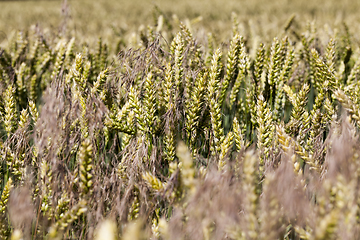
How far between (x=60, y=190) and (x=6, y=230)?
0.14 metres

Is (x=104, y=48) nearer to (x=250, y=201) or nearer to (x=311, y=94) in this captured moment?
(x=311, y=94)

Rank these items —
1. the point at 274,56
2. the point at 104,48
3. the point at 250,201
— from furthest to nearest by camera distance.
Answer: the point at 104,48, the point at 274,56, the point at 250,201

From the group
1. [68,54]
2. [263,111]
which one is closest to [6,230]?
[263,111]

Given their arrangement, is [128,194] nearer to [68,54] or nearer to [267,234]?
[267,234]

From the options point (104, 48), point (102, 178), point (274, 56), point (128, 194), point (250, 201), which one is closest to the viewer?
point (250, 201)

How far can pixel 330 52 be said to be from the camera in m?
1.00

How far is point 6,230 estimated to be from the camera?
69cm

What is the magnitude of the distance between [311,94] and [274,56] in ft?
1.50

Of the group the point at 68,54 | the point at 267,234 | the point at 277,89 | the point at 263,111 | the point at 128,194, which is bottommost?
the point at 267,234

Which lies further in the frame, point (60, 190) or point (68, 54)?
point (68, 54)

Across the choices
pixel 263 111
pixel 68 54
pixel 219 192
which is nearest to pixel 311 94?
pixel 263 111

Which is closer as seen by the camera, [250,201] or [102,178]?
[250,201]

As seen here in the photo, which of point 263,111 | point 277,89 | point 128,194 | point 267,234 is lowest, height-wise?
point 267,234

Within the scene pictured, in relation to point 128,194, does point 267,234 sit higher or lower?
lower
